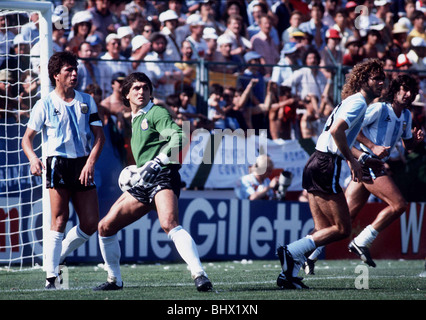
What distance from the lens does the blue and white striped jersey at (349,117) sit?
7645mm

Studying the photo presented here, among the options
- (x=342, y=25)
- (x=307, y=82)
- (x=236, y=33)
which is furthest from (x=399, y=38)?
(x=307, y=82)

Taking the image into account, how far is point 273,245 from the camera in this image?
12.8 m

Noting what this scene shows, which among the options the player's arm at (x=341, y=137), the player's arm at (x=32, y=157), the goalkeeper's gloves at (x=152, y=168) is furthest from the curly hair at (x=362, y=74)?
the player's arm at (x=32, y=157)

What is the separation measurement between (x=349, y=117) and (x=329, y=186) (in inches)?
29.2

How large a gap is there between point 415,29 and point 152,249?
312 inches

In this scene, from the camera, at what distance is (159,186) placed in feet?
24.5

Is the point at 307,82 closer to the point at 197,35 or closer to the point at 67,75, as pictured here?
the point at 197,35

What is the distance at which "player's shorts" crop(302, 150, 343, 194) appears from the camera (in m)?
7.90

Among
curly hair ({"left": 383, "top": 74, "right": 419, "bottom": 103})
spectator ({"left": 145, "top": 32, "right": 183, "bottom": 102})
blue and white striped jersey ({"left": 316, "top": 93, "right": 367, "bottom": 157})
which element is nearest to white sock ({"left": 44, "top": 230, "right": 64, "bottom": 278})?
blue and white striped jersey ({"left": 316, "top": 93, "right": 367, "bottom": 157})

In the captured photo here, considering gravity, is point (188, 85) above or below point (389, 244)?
above

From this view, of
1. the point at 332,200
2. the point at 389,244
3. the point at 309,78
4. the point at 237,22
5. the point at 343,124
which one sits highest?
the point at 237,22

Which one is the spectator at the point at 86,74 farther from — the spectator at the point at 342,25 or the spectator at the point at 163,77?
the spectator at the point at 342,25
